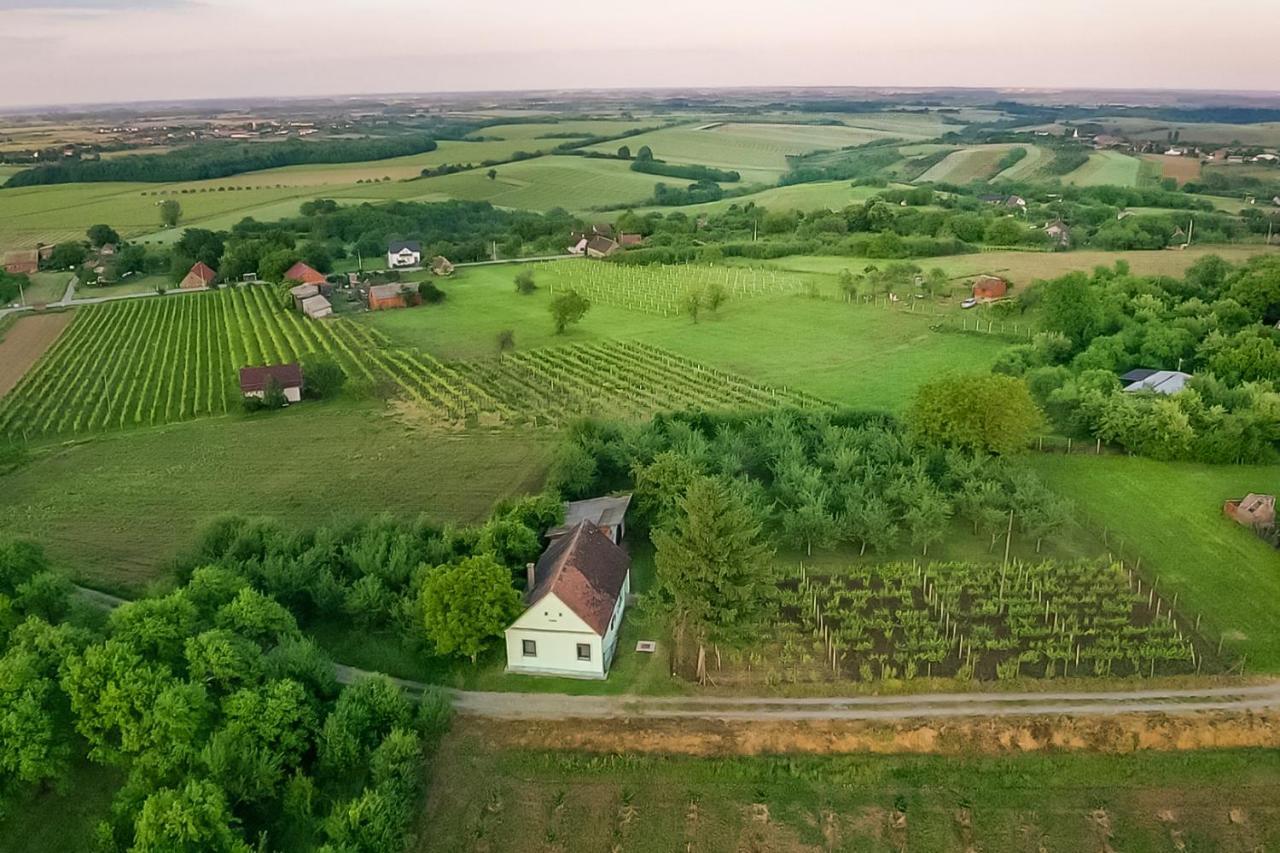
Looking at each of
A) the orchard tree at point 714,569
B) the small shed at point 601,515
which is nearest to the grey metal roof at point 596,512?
the small shed at point 601,515

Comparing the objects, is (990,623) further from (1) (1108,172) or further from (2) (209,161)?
(2) (209,161)

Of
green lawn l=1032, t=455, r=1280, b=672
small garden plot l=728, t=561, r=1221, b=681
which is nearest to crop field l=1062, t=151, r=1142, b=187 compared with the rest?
green lawn l=1032, t=455, r=1280, b=672

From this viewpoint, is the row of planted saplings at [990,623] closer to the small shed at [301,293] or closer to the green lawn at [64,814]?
the green lawn at [64,814]

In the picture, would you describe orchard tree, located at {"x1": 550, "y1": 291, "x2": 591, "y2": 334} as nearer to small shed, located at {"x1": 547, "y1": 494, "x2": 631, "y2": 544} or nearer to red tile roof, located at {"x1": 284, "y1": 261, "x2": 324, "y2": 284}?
red tile roof, located at {"x1": 284, "y1": 261, "x2": 324, "y2": 284}

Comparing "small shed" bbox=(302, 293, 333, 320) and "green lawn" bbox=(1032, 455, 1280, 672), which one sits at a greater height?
"small shed" bbox=(302, 293, 333, 320)

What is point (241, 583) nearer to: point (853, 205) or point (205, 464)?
point (205, 464)

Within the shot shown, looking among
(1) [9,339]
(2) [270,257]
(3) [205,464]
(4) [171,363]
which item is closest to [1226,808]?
(3) [205,464]

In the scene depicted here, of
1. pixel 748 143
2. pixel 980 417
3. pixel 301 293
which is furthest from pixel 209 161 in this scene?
pixel 980 417
